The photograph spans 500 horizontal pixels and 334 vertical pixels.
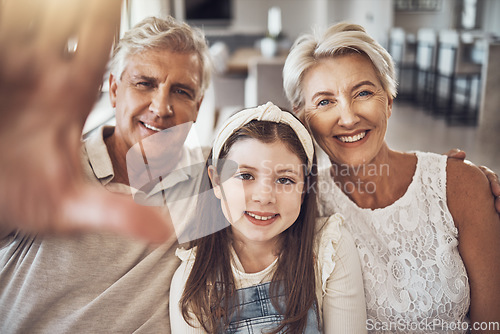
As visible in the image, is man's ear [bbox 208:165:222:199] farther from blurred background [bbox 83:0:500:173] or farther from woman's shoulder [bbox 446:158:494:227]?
blurred background [bbox 83:0:500:173]

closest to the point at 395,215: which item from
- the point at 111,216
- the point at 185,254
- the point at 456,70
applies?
the point at 185,254

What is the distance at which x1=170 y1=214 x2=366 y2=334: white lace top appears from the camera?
96 centimetres

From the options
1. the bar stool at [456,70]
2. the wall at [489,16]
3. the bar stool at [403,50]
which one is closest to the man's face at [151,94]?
the bar stool at [456,70]

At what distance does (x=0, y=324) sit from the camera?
0.96 meters

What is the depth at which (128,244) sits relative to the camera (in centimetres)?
90

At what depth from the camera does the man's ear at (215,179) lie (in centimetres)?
96

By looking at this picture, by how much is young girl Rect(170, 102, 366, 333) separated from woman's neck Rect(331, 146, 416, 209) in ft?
0.55

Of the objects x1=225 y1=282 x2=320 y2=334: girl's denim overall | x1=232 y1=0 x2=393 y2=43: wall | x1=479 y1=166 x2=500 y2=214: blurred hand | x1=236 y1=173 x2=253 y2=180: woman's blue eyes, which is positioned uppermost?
x1=232 y1=0 x2=393 y2=43: wall

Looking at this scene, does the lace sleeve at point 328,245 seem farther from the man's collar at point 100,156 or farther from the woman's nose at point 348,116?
the man's collar at point 100,156

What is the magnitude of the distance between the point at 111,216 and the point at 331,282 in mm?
910

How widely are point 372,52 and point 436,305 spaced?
0.63 meters

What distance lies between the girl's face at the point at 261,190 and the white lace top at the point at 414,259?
0.89 ft

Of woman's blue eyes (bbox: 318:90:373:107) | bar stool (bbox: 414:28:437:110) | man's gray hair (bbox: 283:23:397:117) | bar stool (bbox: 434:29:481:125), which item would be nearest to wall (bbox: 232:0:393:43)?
man's gray hair (bbox: 283:23:397:117)

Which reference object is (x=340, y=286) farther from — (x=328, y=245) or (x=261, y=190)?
(x=261, y=190)
